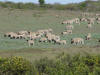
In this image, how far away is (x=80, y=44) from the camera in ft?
90.0

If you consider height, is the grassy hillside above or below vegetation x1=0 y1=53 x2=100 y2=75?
below

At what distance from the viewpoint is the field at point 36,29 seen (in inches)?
894

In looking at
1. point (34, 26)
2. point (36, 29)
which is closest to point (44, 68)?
point (36, 29)

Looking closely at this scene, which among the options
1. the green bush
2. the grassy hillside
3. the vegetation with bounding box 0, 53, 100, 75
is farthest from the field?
the green bush

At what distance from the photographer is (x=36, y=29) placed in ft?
121

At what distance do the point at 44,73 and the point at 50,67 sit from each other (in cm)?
90

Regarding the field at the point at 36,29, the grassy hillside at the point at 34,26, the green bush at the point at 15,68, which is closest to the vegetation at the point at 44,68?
the green bush at the point at 15,68

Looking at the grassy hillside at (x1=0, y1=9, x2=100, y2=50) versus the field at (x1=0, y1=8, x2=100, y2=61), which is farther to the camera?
the grassy hillside at (x1=0, y1=9, x2=100, y2=50)

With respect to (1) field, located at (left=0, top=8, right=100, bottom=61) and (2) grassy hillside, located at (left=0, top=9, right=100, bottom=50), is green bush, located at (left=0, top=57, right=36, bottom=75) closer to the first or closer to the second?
(1) field, located at (left=0, top=8, right=100, bottom=61)

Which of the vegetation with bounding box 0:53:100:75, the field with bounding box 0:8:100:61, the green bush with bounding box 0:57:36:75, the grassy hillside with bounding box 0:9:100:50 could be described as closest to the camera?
the vegetation with bounding box 0:53:100:75

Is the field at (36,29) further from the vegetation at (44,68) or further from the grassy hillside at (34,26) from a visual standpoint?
the vegetation at (44,68)

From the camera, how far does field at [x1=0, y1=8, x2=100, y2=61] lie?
74.5ft

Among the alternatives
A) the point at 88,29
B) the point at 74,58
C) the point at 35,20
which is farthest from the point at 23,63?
the point at 35,20

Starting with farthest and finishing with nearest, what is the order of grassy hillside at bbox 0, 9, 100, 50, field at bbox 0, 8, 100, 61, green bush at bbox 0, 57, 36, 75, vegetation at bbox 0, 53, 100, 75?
grassy hillside at bbox 0, 9, 100, 50, field at bbox 0, 8, 100, 61, green bush at bbox 0, 57, 36, 75, vegetation at bbox 0, 53, 100, 75
